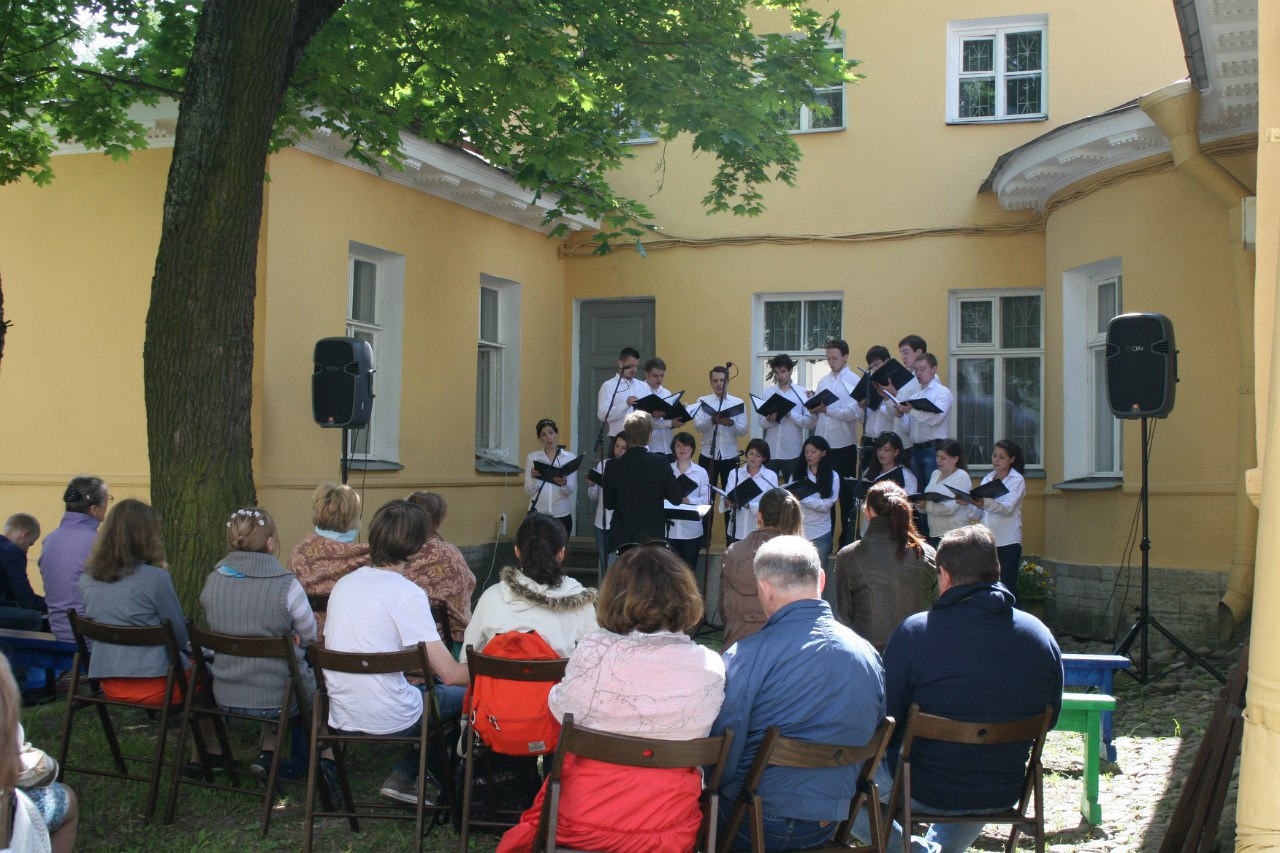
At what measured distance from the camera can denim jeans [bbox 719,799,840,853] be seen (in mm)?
3740

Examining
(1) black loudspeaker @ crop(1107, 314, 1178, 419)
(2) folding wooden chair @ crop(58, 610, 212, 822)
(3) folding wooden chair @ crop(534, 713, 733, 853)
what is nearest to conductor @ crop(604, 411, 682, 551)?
(1) black loudspeaker @ crop(1107, 314, 1178, 419)

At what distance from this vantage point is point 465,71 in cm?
767

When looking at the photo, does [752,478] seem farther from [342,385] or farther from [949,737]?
[949,737]

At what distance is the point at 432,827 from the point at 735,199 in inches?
357

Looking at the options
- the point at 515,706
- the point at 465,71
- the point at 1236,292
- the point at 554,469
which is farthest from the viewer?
the point at 554,469

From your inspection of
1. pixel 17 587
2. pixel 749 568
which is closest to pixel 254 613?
pixel 749 568

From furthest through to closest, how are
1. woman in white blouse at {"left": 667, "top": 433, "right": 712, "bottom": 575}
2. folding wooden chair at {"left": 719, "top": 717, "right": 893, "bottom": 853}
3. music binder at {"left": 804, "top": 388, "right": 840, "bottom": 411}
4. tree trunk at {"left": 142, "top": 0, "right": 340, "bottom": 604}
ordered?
woman in white blouse at {"left": 667, "top": 433, "right": 712, "bottom": 575}
music binder at {"left": 804, "top": 388, "right": 840, "bottom": 411}
tree trunk at {"left": 142, "top": 0, "right": 340, "bottom": 604}
folding wooden chair at {"left": 719, "top": 717, "right": 893, "bottom": 853}

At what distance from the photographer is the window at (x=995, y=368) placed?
12438mm

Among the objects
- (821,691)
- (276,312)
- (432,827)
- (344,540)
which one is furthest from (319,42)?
(821,691)

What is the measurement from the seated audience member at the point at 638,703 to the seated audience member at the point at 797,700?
0.12 meters

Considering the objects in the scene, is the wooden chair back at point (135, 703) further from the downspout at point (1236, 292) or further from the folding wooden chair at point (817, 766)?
the downspout at point (1236, 292)

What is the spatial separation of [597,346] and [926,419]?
4.55 meters

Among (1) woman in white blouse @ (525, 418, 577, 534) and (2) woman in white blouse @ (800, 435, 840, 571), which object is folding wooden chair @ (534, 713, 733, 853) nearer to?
(2) woman in white blouse @ (800, 435, 840, 571)

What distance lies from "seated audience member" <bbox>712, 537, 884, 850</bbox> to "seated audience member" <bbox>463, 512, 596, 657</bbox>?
3.52 feet
